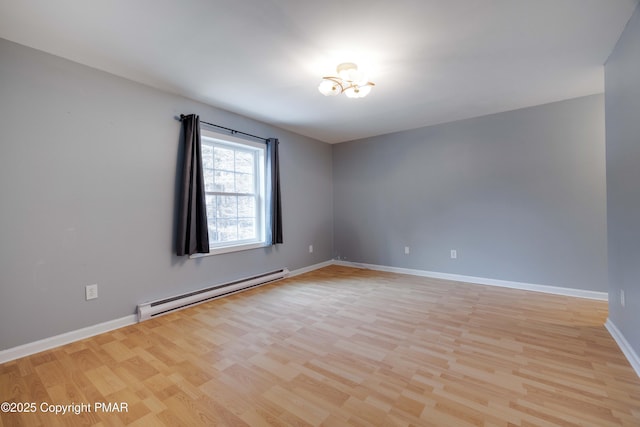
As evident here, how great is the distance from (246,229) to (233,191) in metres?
0.61

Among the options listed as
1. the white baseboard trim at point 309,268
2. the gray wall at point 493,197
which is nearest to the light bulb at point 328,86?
the gray wall at point 493,197

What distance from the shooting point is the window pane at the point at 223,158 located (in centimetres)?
358

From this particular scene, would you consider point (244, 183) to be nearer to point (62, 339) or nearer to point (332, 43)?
point (332, 43)

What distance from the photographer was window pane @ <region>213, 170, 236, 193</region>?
357cm

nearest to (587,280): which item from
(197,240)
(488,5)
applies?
(488,5)

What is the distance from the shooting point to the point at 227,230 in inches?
147

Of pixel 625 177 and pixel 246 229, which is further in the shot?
pixel 246 229

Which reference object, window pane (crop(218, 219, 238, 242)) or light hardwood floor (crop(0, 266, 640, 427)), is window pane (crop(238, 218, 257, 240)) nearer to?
window pane (crop(218, 219, 238, 242))

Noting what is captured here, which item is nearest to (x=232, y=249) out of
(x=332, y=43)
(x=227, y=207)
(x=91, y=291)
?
(x=227, y=207)

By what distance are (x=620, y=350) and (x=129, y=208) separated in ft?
14.2

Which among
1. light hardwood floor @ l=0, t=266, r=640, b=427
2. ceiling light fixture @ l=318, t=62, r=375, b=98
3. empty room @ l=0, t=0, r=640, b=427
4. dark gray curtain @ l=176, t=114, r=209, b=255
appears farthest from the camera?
dark gray curtain @ l=176, t=114, r=209, b=255

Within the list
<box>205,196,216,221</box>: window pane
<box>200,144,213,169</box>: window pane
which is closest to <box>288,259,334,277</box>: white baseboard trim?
<box>205,196,216,221</box>: window pane

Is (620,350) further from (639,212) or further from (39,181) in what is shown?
(39,181)

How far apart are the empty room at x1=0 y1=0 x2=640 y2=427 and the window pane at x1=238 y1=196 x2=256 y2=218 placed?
0.20 ft
